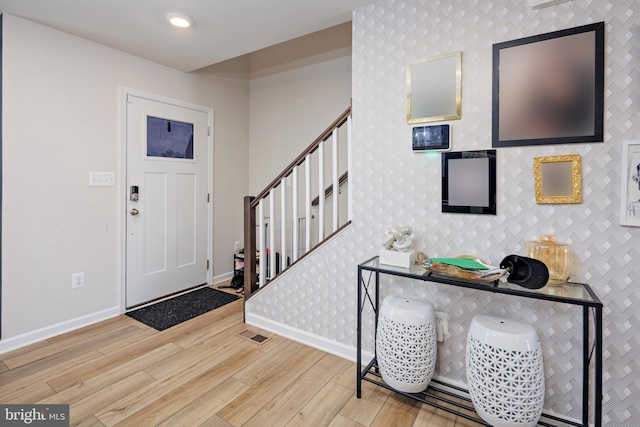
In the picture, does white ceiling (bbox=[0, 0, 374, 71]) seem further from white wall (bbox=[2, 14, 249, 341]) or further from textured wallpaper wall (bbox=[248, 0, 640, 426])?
textured wallpaper wall (bbox=[248, 0, 640, 426])

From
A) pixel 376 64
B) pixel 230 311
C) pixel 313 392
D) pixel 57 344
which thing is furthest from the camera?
pixel 230 311

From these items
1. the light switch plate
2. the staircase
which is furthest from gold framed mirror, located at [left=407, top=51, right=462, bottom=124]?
the light switch plate

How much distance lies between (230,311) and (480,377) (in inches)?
88.1

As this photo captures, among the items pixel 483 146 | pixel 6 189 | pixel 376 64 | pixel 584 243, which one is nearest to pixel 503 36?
pixel 483 146

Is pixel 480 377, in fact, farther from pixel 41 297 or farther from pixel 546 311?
pixel 41 297

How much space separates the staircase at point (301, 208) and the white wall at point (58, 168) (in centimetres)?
128

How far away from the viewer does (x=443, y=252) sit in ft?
6.23

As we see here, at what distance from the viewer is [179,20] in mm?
2322

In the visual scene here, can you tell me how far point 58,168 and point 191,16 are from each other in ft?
5.20

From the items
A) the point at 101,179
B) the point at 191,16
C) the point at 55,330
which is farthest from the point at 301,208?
the point at 55,330

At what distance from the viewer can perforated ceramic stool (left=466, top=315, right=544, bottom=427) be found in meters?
1.43

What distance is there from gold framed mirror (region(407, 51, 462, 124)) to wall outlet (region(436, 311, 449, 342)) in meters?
1.16

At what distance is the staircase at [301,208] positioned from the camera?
7.78ft
